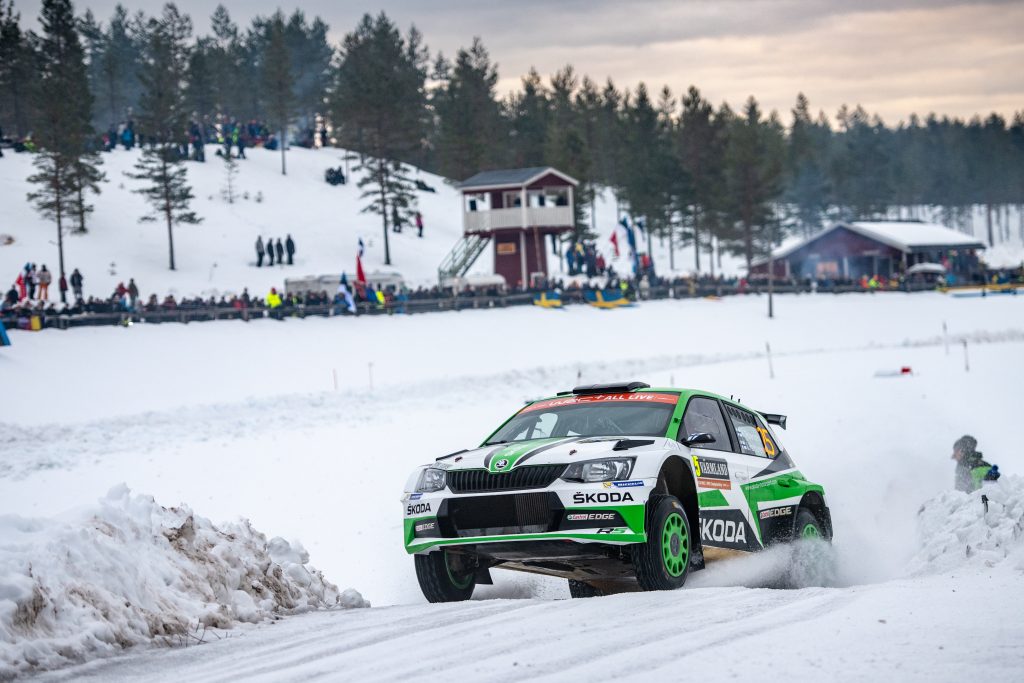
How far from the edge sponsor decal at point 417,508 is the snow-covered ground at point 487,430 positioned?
2.45 ft

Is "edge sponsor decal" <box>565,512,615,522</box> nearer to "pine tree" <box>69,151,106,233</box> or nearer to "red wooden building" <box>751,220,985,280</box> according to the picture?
"pine tree" <box>69,151,106,233</box>

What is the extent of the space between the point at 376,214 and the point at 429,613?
69929 millimetres

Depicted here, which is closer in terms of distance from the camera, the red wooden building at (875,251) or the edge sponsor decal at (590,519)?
the edge sponsor decal at (590,519)

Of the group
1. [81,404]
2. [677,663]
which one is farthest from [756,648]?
[81,404]

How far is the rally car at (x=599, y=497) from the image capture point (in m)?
8.37

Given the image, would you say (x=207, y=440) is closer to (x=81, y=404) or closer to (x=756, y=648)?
(x=81, y=404)

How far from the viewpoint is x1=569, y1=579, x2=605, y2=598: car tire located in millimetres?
9529

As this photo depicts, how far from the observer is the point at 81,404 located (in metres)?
30.8

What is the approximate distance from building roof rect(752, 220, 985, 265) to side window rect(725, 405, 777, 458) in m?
77.4

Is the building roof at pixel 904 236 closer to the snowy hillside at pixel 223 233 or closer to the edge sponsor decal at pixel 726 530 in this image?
the snowy hillside at pixel 223 233

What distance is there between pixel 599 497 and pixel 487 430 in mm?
16969

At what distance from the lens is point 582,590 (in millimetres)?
9602

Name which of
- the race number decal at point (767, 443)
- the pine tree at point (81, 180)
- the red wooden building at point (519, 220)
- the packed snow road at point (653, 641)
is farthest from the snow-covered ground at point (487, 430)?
the pine tree at point (81, 180)

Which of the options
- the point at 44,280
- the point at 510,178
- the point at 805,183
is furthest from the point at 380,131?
the point at 805,183
